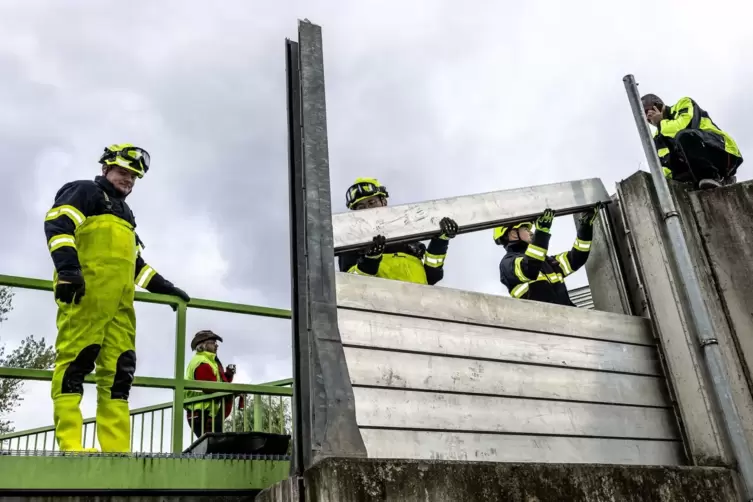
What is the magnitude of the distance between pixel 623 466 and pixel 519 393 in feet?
2.38

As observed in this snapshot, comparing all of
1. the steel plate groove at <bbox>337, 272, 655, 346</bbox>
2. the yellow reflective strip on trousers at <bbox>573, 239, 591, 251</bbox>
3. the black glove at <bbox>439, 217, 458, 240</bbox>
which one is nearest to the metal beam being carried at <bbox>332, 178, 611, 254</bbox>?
the black glove at <bbox>439, 217, 458, 240</bbox>

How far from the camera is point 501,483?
318cm

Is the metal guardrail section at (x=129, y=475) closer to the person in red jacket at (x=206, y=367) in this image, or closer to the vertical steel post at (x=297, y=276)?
the vertical steel post at (x=297, y=276)

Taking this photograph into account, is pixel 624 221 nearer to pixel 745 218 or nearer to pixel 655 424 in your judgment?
pixel 745 218

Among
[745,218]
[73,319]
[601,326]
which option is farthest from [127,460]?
[745,218]

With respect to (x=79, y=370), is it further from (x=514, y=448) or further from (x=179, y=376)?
(x=514, y=448)

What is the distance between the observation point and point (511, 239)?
6.24 m

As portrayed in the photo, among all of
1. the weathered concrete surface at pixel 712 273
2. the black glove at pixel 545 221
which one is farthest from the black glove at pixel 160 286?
the weathered concrete surface at pixel 712 273

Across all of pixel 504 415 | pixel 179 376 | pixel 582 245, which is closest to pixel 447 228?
pixel 504 415

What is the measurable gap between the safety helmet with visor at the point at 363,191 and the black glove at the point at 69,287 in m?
2.41

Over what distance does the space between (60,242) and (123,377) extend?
0.89 m

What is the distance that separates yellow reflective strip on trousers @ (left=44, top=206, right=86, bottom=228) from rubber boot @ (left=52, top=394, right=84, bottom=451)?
1068 millimetres

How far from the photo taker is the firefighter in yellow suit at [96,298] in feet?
13.4

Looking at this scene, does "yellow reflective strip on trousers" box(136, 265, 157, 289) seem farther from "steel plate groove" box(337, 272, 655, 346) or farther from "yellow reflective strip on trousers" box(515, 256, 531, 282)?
"yellow reflective strip on trousers" box(515, 256, 531, 282)
